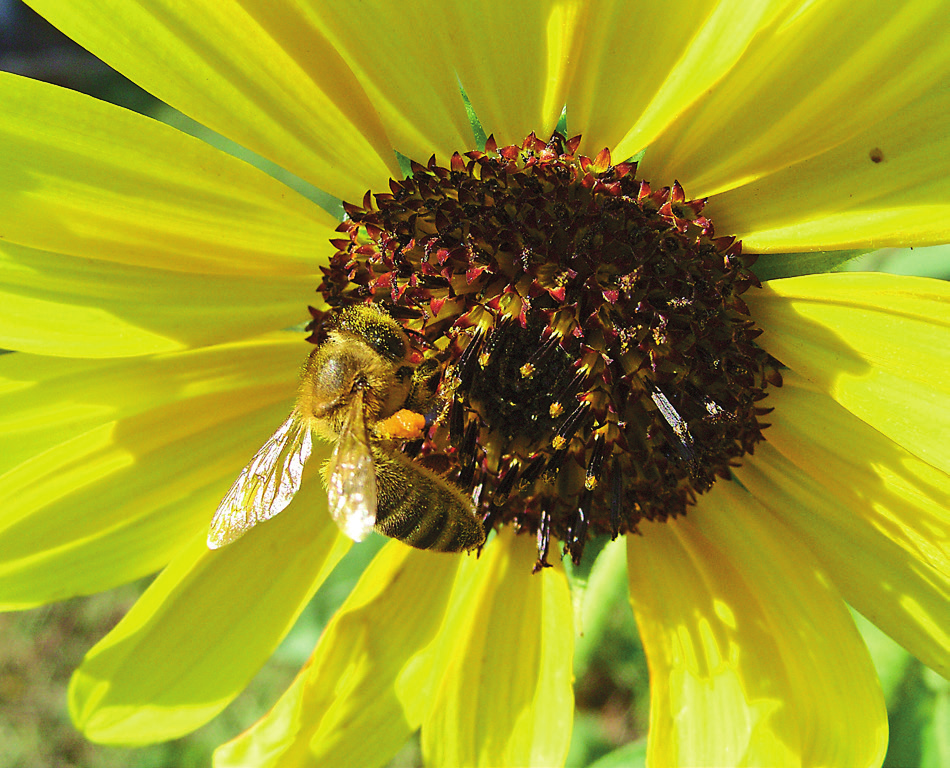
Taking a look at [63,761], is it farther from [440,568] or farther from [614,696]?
[440,568]

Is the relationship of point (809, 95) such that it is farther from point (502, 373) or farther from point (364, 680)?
point (364, 680)

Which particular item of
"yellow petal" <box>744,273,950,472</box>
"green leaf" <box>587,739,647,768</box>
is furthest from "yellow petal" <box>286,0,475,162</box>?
"green leaf" <box>587,739,647,768</box>

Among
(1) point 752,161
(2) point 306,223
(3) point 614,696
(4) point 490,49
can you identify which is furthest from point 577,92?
(3) point 614,696

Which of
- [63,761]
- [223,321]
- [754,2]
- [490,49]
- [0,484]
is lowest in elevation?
[63,761]

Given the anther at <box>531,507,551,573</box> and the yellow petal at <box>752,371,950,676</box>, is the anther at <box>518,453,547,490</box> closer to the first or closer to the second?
the anther at <box>531,507,551,573</box>

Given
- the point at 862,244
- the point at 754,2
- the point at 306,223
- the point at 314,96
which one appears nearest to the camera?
the point at 754,2

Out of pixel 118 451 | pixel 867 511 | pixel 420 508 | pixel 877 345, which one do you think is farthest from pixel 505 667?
pixel 877 345

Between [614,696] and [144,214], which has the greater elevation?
[144,214]
